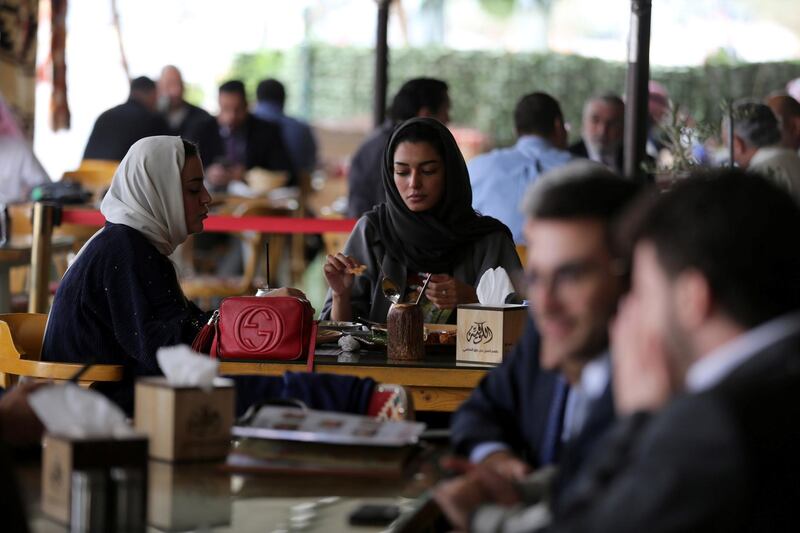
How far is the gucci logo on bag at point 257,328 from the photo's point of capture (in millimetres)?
3521

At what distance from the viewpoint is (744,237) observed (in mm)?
1490

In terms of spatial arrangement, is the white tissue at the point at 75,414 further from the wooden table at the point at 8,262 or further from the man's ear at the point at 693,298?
the wooden table at the point at 8,262

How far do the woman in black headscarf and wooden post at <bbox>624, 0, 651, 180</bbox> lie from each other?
1.33 m

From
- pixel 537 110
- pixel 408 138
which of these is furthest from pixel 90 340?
pixel 537 110

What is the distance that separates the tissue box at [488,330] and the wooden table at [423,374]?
36 mm

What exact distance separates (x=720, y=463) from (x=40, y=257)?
4817mm

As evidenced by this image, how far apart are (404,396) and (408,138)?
183 centimetres

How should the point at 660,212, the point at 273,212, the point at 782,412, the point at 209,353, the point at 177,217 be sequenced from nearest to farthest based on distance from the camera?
1. the point at 782,412
2. the point at 660,212
3. the point at 209,353
4. the point at 177,217
5. the point at 273,212

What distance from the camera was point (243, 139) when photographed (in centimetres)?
1020

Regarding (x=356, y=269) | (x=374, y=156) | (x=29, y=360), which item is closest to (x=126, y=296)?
(x=29, y=360)

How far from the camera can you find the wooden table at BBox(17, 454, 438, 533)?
6.30 ft

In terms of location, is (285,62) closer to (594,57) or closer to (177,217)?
(594,57)

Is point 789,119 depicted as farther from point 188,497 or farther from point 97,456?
point 97,456

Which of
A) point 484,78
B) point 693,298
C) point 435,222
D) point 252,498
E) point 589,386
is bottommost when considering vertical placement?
point 252,498
